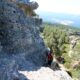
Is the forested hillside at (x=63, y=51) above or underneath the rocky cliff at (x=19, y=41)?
underneath

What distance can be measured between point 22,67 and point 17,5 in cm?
1471

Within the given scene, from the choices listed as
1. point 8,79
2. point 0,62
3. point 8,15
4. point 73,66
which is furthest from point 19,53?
point 73,66

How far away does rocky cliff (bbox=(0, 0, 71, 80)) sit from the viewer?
35719mm

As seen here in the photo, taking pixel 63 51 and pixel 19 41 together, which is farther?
pixel 63 51

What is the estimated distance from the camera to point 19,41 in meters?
38.5

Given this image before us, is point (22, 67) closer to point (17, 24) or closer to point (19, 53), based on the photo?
point (19, 53)

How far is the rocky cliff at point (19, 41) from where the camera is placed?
1406 inches

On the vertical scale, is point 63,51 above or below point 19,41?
below

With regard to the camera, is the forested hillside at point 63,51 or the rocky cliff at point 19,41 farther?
the forested hillside at point 63,51

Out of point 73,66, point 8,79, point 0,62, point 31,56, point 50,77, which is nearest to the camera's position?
point 8,79

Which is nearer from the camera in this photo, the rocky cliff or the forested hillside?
the rocky cliff

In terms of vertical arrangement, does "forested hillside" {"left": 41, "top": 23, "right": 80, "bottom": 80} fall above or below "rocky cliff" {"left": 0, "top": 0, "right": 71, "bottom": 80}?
below

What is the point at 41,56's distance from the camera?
143ft

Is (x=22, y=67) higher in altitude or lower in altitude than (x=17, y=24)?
lower
